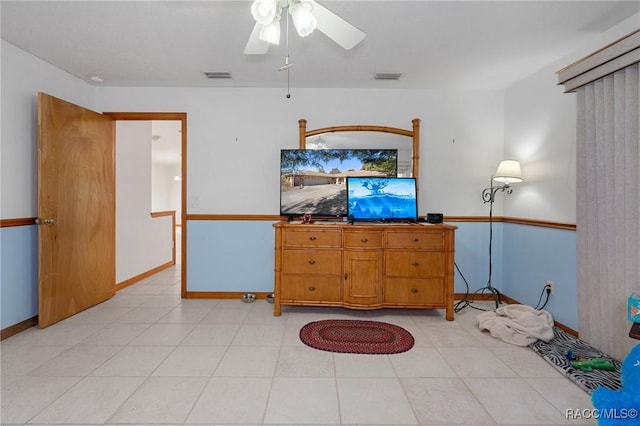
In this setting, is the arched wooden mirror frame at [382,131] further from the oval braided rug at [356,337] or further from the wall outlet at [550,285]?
the oval braided rug at [356,337]

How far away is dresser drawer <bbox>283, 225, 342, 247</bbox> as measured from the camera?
10.1 feet

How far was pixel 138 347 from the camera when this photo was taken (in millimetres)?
2475

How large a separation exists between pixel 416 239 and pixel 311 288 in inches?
43.8

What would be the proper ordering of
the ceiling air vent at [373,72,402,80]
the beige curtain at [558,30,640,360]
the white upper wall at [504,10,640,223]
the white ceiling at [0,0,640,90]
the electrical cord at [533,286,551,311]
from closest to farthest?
1. the beige curtain at [558,30,640,360]
2. the white ceiling at [0,0,640,90]
3. the white upper wall at [504,10,640,223]
4. the electrical cord at [533,286,551,311]
5. the ceiling air vent at [373,72,402,80]

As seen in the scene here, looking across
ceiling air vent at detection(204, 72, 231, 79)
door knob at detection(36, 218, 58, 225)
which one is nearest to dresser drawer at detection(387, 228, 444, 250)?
ceiling air vent at detection(204, 72, 231, 79)

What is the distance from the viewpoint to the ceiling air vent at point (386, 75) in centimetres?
323

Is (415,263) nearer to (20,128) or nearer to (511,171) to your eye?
(511,171)

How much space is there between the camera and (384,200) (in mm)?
3383

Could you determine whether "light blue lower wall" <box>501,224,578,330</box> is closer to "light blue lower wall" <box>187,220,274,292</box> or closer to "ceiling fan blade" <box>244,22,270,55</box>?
"light blue lower wall" <box>187,220,274,292</box>

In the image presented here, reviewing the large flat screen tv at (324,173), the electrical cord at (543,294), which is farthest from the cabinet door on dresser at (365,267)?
the electrical cord at (543,294)

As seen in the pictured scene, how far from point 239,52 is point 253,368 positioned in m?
2.56

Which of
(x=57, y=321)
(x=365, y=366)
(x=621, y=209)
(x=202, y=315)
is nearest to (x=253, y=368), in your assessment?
(x=365, y=366)

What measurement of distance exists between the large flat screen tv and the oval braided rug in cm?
120

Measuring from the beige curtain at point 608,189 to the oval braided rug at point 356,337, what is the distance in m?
1.36
